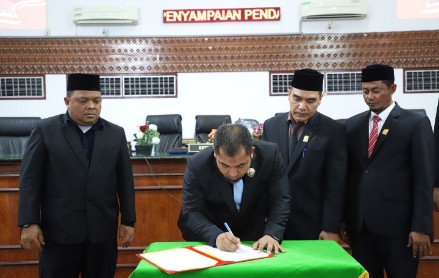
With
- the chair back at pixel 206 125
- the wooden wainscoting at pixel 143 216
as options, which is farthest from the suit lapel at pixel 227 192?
the chair back at pixel 206 125

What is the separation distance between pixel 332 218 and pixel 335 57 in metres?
5.66

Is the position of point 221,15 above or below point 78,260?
above

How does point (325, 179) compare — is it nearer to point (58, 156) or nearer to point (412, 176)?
point (412, 176)

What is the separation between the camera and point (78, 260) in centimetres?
266

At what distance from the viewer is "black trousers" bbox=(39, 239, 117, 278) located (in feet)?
8.52

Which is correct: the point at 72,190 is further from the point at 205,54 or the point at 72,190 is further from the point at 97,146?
the point at 205,54

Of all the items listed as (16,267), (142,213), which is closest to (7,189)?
(16,267)

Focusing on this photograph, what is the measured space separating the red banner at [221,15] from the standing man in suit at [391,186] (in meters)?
5.47

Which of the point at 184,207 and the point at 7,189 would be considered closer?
the point at 184,207

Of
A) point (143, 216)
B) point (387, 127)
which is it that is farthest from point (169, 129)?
point (387, 127)

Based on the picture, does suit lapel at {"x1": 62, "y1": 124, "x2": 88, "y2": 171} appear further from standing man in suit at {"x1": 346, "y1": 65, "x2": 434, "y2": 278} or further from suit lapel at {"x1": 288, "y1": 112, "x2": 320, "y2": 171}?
standing man in suit at {"x1": 346, "y1": 65, "x2": 434, "y2": 278}

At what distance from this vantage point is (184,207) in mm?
2281

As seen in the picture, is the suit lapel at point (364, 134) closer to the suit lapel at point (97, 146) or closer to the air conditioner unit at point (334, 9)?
the suit lapel at point (97, 146)

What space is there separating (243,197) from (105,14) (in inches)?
246
